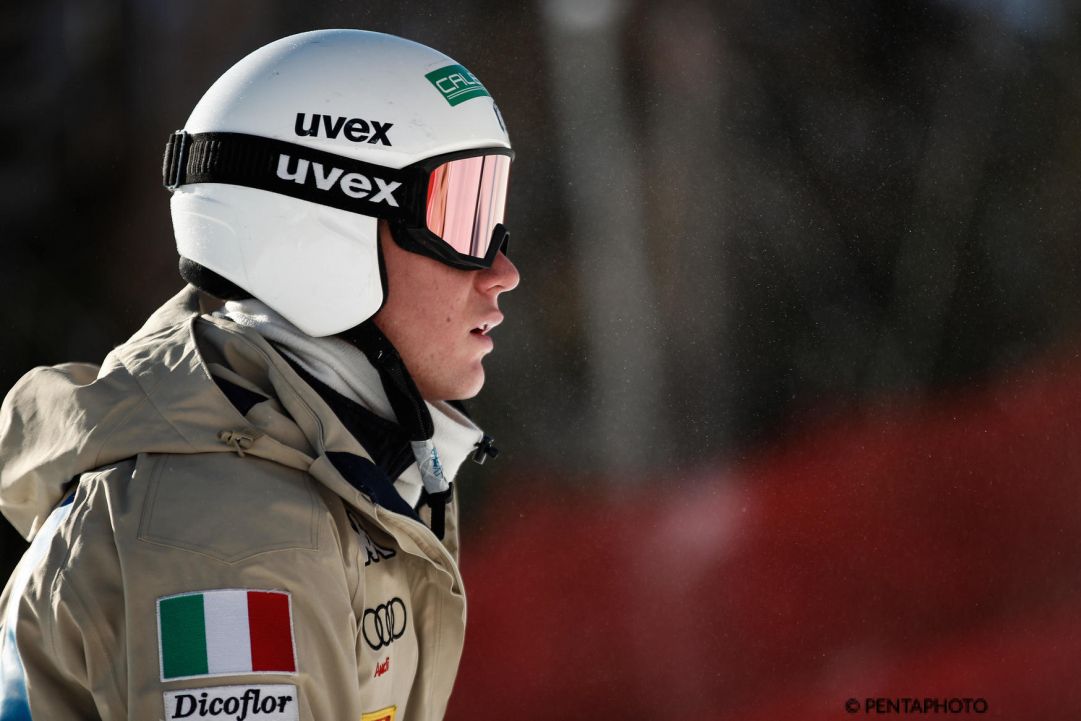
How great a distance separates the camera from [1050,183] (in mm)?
2783

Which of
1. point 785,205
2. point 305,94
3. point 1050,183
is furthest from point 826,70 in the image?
point 305,94

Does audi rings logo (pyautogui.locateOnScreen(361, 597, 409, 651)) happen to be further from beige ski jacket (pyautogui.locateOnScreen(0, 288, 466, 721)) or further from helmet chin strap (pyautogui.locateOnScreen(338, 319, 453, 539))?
helmet chin strap (pyautogui.locateOnScreen(338, 319, 453, 539))

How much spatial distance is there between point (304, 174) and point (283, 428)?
384 mm

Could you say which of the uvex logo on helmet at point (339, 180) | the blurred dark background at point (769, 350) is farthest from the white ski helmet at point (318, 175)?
the blurred dark background at point (769, 350)

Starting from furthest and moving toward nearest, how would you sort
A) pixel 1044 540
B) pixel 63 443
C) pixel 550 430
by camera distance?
pixel 550 430
pixel 1044 540
pixel 63 443

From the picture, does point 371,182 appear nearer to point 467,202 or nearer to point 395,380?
point 467,202

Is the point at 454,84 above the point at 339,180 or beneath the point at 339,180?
above

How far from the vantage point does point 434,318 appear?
58.6 inches

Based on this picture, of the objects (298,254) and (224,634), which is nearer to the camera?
(224,634)

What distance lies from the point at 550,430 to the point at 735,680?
81 centimetres

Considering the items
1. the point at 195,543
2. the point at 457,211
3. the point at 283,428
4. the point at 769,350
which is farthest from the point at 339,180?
the point at 769,350

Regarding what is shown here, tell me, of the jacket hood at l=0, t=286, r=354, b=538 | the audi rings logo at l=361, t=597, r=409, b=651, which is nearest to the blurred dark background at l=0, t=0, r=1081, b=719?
the audi rings logo at l=361, t=597, r=409, b=651

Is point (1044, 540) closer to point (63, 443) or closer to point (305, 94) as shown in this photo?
point (305, 94)

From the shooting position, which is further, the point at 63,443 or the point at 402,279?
the point at 402,279
